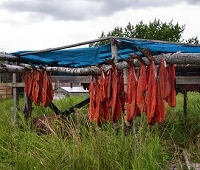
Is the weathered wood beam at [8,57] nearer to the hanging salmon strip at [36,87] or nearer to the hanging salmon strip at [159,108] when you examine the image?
the hanging salmon strip at [36,87]

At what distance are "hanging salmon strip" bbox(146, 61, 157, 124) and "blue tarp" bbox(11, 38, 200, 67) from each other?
5.93 feet

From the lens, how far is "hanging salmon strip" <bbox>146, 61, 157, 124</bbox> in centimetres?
343

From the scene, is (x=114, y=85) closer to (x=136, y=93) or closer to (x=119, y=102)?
(x=119, y=102)

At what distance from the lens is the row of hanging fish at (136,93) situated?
3.46 m

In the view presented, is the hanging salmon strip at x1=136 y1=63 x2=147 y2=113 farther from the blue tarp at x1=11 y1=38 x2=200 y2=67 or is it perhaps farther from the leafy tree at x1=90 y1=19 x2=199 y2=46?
the leafy tree at x1=90 y1=19 x2=199 y2=46

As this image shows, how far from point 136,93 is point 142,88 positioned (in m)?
0.16

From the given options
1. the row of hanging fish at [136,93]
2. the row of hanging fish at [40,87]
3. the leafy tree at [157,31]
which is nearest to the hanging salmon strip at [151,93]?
the row of hanging fish at [136,93]

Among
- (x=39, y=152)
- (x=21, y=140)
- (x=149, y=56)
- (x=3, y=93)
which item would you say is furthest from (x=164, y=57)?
(x=3, y=93)


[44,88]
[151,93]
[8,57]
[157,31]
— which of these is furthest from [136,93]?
[157,31]

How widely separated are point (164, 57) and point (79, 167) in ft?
4.92

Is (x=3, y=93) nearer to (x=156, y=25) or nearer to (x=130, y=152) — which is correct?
(x=130, y=152)

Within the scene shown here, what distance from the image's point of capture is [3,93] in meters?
19.7

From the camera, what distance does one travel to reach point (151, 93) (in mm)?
3516

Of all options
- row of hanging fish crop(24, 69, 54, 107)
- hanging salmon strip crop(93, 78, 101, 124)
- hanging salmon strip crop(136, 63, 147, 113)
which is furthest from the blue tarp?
hanging salmon strip crop(136, 63, 147, 113)
